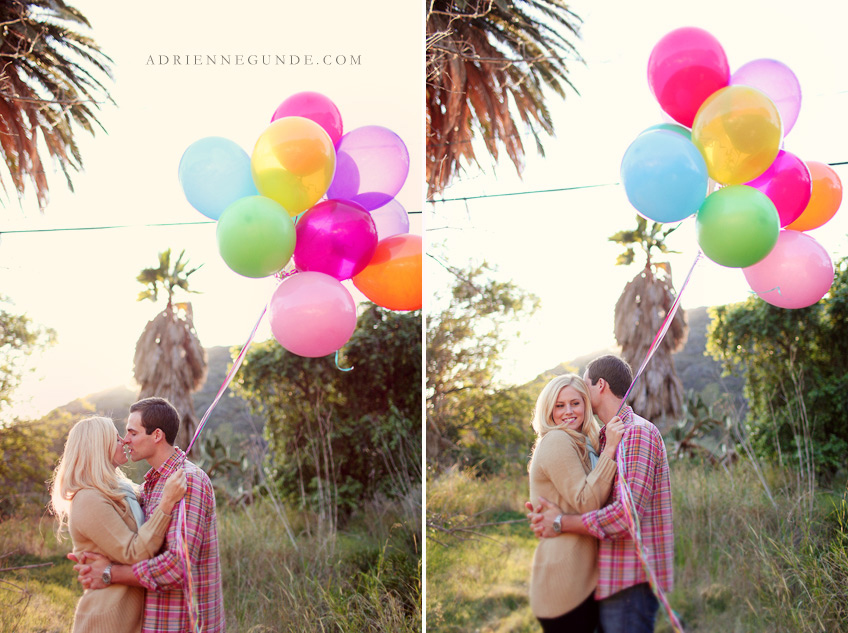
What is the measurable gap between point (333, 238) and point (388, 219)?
0.39 meters

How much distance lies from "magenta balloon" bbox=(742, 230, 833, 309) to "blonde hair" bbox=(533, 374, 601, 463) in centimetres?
68

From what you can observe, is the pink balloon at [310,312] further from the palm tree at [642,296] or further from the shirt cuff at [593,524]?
the palm tree at [642,296]

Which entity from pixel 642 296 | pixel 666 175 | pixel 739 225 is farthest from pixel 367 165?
pixel 642 296

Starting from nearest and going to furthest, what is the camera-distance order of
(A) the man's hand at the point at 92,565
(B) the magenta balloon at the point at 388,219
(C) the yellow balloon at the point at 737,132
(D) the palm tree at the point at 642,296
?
(C) the yellow balloon at the point at 737,132 → (A) the man's hand at the point at 92,565 → (B) the magenta balloon at the point at 388,219 → (D) the palm tree at the point at 642,296

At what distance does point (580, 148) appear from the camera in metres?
3.07

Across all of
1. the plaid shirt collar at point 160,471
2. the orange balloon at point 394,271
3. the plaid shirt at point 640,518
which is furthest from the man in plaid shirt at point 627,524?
the plaid shirt collar at point 160,471

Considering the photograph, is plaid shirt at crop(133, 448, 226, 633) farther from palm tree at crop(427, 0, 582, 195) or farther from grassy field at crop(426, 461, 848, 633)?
palm tree at crop(427, 0, 582, 195)

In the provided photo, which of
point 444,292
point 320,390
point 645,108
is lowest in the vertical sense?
point 320,390

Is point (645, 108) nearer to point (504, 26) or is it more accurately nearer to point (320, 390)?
point (504, 26)

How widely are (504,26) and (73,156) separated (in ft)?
6.32

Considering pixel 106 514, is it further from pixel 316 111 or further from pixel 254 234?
pixel 316 111

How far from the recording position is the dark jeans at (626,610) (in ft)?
7.36

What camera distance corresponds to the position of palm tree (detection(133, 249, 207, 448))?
2.87 meters

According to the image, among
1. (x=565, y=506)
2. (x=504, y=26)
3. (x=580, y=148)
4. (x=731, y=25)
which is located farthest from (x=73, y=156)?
(x=731, y=25)
